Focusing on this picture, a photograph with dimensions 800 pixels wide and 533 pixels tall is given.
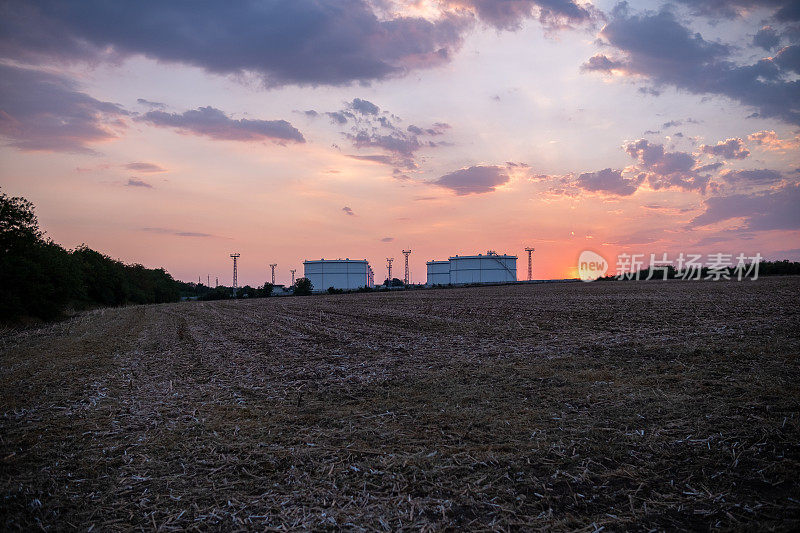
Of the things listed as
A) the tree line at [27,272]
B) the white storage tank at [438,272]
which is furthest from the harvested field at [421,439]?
the white storage tank at [438,272]

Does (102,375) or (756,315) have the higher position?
(756,315)

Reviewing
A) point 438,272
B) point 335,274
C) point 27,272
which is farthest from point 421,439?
point 438,272

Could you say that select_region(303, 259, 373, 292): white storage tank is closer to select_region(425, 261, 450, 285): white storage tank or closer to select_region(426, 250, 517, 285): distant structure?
select_region(426, 250, 517, 285): distant structure

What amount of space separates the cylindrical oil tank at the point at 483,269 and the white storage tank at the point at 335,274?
27.0 meters

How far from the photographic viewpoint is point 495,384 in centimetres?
1131

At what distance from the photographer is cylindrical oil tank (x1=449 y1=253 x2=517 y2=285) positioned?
406 feet

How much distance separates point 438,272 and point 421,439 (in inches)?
5765

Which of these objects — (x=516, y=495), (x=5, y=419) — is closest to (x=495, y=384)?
(x=516, y=495)

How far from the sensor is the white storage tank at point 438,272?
151625mm

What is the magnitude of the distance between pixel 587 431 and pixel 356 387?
5971 mm

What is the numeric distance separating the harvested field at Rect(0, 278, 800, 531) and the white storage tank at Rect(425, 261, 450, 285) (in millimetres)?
135342

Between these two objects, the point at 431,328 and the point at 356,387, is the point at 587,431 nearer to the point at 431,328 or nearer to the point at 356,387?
the point at 356,387

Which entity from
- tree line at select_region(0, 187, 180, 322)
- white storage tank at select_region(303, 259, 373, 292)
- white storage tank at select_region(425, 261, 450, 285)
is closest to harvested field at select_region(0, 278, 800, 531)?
tree line at select_region(0, 187, 180, 322)

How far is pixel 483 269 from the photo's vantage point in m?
124
